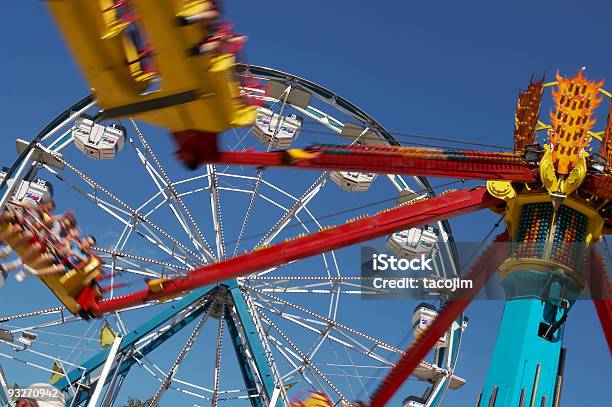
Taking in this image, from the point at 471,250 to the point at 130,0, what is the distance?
6.24 meters

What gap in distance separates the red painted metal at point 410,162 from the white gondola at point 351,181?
407 inches

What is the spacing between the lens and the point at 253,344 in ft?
56.6

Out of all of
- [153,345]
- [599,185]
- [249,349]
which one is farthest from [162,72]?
[153,345]

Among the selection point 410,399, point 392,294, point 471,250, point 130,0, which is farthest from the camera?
point 410,399

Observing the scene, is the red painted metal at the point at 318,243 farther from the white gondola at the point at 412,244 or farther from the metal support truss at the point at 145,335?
the white gondola at the point at 412,244

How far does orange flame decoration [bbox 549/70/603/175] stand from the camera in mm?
10211

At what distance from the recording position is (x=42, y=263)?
10328mm

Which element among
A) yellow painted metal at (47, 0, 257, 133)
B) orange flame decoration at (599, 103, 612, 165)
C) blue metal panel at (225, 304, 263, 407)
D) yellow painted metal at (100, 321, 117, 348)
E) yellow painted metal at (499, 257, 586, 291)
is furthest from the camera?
yellow painted metal at (100, 321, 117, 348)

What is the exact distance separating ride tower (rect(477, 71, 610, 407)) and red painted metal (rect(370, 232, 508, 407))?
0.38 m

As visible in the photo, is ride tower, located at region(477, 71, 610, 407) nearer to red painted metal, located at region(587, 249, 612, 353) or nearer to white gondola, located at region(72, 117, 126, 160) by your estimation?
red painted metal, located at region(587, 249, 612, 353)

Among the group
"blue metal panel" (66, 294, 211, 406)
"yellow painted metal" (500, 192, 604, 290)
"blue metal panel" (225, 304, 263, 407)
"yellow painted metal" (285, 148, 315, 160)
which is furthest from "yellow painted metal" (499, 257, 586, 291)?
"blue metal panel" (66, 294, 211, 406)

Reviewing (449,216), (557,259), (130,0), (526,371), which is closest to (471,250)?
(449,216)

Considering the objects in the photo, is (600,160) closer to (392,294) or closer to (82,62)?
(392,294)

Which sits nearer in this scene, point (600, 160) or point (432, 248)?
point (600, 160)
